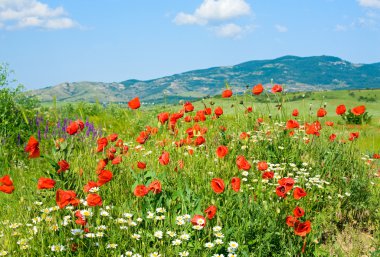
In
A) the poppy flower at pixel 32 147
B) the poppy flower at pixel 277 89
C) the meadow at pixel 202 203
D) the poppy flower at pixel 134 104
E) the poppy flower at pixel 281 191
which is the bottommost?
the meadow at pixel 202 203

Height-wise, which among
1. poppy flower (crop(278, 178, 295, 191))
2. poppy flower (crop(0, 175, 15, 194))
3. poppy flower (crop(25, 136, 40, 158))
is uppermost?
poppy flower (crop(25, 136, 40, 158))

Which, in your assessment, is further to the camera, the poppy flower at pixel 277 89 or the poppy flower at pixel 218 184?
the poppy flower at pixel 277 89

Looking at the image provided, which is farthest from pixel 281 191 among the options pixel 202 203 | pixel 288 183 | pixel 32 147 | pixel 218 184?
pixel 32 147

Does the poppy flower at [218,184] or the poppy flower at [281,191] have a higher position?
the poppy flower at [218,184]

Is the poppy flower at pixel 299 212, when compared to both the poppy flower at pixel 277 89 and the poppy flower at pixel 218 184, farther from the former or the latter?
the poppy flower at pixel 277 89

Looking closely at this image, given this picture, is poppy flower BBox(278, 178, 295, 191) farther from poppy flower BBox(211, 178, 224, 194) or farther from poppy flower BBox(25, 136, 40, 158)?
poppy flower BBox(25, 136, 40, 158)

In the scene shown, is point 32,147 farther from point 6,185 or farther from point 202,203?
point 202,203

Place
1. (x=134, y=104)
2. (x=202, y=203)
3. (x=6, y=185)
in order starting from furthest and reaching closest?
1. (x=134, y=104)
2. (x=202, y=203)
3. (x=6, y=185)

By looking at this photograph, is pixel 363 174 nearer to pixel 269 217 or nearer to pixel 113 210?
pixel 269 217

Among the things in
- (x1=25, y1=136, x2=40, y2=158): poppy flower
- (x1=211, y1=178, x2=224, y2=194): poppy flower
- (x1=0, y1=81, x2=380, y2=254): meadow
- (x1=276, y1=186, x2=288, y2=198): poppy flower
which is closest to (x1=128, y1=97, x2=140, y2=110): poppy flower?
(x1=0, y1=81, x2=380, y2=254): meadow

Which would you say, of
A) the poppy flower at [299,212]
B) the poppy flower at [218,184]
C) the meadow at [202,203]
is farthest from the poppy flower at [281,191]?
the poppy flower at [218,184]

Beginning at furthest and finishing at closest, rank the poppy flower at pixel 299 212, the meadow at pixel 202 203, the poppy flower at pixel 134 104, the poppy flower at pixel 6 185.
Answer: the poppy flower at pixel 134 104 < the poppy flower at pixel 6 185 < the meadow at pixel 202 203 < the poppy flower at pixel 299 212

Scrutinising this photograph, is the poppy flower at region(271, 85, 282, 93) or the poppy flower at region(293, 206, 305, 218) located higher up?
the poppy flower at region(271, 85, 282, 93)

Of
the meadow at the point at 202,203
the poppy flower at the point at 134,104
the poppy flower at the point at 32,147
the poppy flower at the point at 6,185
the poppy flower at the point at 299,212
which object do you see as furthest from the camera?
the poppy flower at the point at 134,104
